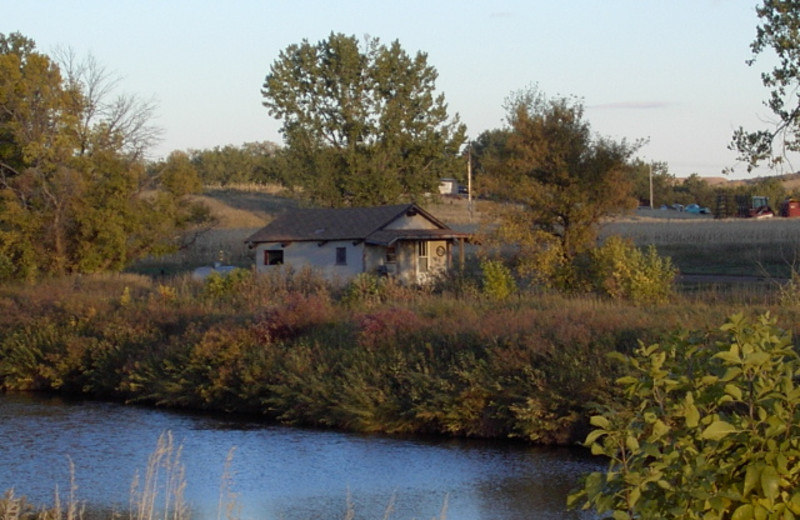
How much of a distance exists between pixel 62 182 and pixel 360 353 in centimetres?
2451

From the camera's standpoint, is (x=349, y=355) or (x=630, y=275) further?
(x=630, y=275)

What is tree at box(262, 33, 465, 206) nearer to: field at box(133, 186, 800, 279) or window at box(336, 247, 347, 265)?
field at box(133, 186, 800, 279)

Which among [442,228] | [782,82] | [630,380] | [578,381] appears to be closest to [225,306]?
[578,381]

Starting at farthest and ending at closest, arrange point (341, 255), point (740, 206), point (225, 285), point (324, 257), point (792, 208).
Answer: point (740, 206), point (792, 208), point (324, 257), point (341, 255), point (225, 285)

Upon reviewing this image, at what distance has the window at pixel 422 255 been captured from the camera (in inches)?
1746

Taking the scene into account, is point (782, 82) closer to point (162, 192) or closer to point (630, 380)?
point (630, 380)

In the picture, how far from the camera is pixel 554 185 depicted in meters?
30.8

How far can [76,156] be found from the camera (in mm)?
44125

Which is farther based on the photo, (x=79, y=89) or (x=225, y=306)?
(x=79, y=89)

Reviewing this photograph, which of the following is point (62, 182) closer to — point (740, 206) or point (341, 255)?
point (341, 255)

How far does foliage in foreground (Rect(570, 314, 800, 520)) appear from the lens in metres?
4.45

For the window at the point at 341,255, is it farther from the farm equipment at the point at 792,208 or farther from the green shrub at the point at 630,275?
the farm equipment at the point at 792,208

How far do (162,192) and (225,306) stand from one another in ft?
61.6

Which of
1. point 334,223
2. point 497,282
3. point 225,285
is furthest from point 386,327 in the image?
point 334,223
